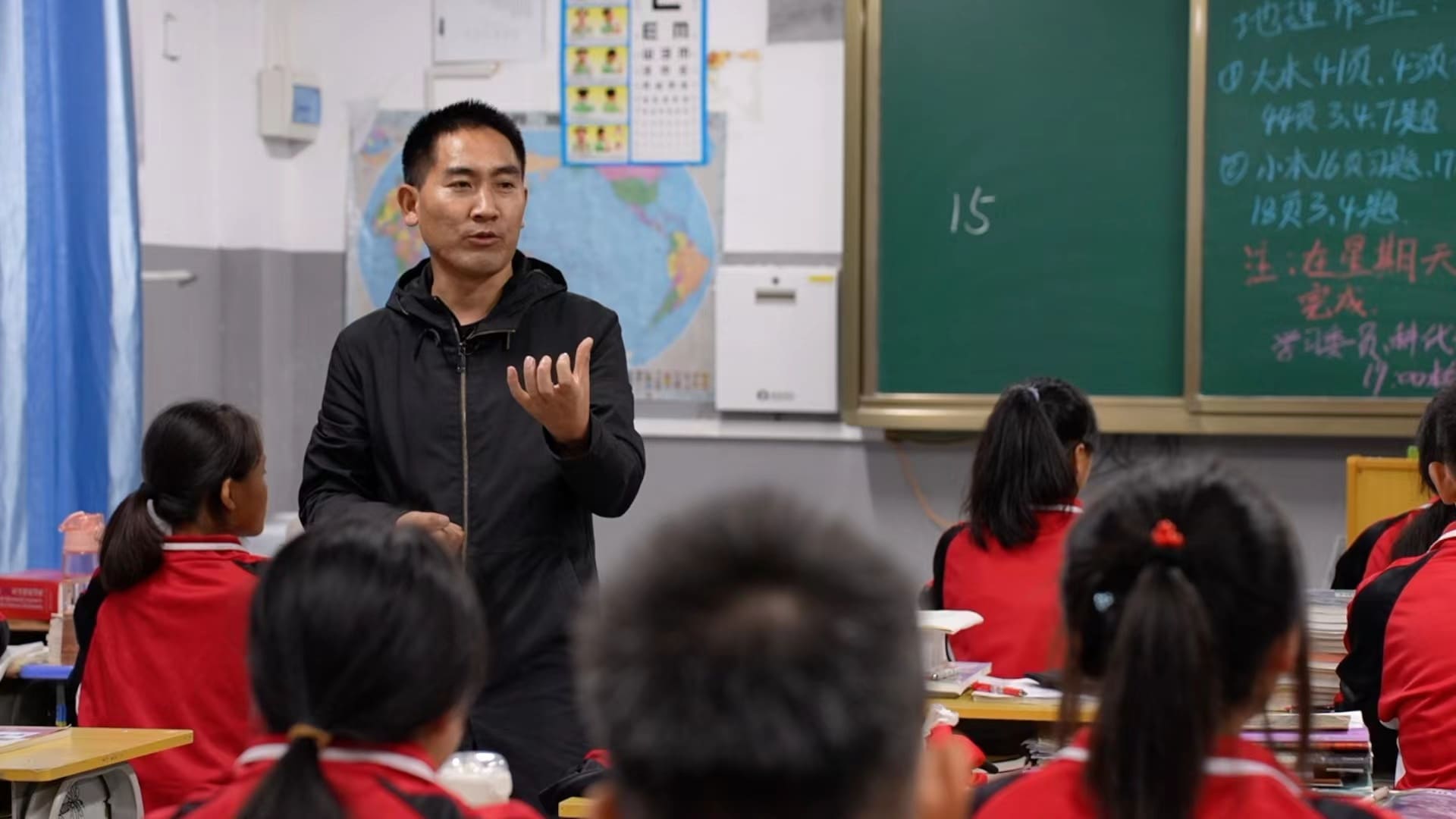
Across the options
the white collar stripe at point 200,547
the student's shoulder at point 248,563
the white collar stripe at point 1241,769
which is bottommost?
the student's shoulder at point 248,563

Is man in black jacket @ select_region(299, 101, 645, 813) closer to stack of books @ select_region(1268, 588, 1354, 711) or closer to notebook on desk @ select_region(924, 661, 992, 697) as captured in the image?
notebook on desk @ select_region(924, 661, 992, 697)

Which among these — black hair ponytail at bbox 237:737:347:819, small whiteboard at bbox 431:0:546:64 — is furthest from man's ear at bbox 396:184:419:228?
small whiteboard at bbox 431:0:546:64

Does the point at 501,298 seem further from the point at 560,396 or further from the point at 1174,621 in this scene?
the point at 1174,621

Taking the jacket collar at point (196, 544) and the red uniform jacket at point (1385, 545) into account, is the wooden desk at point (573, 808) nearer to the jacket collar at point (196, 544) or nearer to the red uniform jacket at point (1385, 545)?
the jacket collar at point (196, 544)

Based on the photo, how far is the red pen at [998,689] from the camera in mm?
2863

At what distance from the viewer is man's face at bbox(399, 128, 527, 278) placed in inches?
103

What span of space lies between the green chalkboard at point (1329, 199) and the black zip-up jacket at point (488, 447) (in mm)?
2412

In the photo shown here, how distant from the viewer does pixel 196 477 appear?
2.81m

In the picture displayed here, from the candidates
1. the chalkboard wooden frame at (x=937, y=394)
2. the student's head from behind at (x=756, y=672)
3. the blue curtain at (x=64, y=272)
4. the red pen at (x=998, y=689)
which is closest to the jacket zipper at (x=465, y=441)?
the red pen at (x=998, y=689)

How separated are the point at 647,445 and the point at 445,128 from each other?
7.79 feet

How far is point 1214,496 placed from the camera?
4.37 feet

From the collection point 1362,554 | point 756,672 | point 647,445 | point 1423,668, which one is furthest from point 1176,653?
point 647,445

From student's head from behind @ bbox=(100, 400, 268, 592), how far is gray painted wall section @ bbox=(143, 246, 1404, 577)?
1.83 m

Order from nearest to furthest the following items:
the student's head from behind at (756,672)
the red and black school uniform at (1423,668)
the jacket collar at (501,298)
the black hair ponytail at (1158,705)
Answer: the student's head from behind at (756,672), the black hair ponytail at (1158,705), the red and black school uniform at (1423,668), the jacket collar at (501,298)
